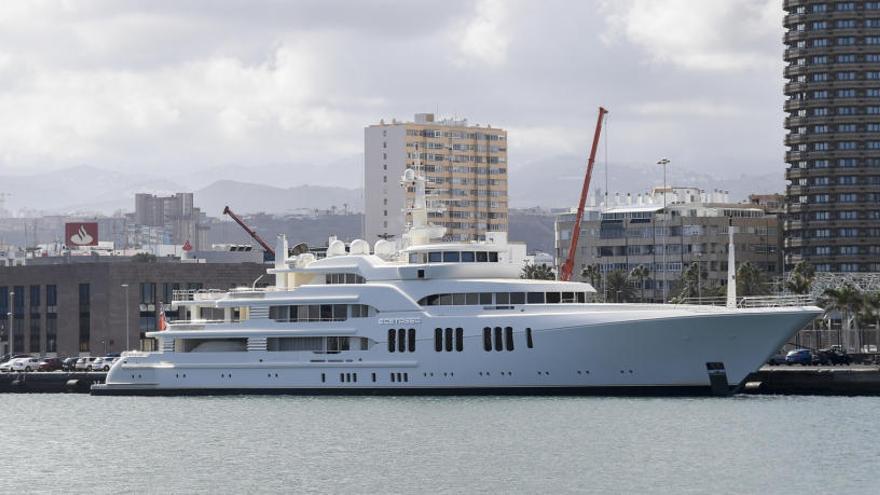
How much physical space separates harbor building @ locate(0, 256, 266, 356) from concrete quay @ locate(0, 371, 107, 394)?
81.4 feet

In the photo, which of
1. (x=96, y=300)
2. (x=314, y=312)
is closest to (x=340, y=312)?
(x=314, y=312)

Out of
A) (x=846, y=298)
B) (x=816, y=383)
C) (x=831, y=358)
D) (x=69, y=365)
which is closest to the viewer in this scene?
(x=816, y=383)

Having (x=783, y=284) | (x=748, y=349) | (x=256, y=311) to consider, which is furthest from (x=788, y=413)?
(x=783, y=284)

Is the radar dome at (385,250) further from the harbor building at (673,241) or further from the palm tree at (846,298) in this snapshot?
the harbor building at (673,241)

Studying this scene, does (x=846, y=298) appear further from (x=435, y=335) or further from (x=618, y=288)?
(x=435, y=335)

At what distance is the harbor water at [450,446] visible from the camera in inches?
1850

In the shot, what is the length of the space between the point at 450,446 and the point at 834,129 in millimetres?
82244

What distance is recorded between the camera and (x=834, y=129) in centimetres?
12888

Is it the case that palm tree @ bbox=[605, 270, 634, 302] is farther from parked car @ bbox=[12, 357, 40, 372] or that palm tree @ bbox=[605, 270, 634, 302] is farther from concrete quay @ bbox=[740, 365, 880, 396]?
concrete quay @ bbox=[740, 365, 880, 396]

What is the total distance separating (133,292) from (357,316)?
45256 millimetres

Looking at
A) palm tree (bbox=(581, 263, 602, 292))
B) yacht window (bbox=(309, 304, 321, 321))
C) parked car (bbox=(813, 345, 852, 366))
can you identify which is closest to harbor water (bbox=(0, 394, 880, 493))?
yacht window (bbox=(309, 304, 321, 321))

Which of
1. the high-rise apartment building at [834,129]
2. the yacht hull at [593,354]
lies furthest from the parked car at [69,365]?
the high-rise apartment building at [834,129]

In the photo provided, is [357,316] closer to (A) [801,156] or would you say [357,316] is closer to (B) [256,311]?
(B) [256,311]

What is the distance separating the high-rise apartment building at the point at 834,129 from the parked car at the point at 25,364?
208ft
